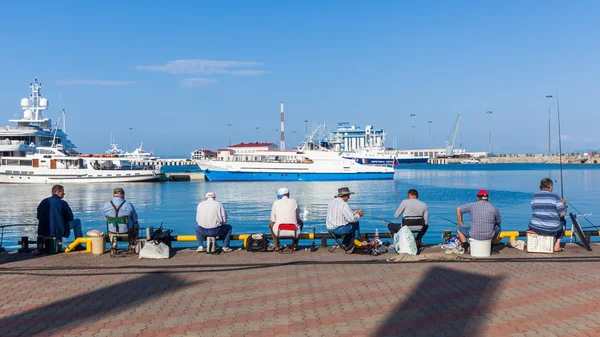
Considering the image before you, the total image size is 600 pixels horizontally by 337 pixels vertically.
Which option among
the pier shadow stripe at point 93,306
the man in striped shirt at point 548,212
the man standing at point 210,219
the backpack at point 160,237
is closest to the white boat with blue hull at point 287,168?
the man standing at point 210,219

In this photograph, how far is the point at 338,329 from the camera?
605 centimetres

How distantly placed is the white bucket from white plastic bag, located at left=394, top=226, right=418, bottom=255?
108cm

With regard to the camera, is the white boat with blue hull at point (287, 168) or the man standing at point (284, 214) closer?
the man standing at point (284, 214)

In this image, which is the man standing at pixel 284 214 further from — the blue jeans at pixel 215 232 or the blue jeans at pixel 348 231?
the blue jeans at pixel 215 232

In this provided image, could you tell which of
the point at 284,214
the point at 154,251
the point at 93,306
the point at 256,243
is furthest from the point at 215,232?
the point at 93,306

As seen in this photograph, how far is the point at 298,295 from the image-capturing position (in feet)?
24.9

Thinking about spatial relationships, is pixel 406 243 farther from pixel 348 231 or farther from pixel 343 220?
pixel 343 220

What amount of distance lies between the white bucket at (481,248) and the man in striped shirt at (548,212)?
108 cm

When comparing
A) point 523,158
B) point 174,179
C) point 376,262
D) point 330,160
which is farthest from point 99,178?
point 523,158

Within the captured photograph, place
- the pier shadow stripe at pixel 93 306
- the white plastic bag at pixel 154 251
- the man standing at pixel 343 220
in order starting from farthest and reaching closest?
the man standing at pixel 343 220, the white plastic bag at pixel 154 251, the pier shadow stripe at pixel 93 306

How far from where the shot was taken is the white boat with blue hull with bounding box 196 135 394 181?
253 ft

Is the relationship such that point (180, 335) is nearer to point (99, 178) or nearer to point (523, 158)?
point (99, 178)

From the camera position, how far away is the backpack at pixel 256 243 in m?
11.2

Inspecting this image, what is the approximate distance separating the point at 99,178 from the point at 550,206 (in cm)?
6486
